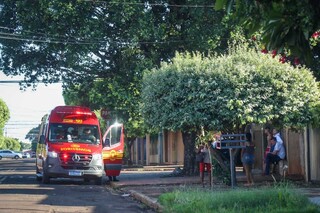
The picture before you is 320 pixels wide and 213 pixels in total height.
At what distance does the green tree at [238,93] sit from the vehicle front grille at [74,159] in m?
5.65

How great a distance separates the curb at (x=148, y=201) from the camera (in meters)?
13.0

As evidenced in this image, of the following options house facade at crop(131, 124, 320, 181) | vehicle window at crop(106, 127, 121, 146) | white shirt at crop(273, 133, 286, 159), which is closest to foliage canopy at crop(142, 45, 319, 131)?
white shirt at crop(273, 133, 286, 159)

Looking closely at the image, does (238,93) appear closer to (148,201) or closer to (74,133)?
(148,201)

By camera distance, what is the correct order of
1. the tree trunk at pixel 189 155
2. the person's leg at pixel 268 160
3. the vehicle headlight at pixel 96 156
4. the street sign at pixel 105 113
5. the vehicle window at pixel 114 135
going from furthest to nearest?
1. the street sign at pixel 105 113
2. the tree trunk at pixel 189 155
3. the vehicle window at pixel 114 135
4. the vehicle headlight at pixel 96 156
5. the person's leg at pixel 268 160

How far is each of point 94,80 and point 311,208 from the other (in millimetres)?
17286

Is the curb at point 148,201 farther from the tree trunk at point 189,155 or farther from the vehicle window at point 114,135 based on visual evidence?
the tree trunk at point 189,155

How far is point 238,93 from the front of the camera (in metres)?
15.8

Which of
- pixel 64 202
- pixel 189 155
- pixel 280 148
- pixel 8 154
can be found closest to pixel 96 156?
pixel 189 155

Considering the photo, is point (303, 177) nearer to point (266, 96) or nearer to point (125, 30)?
point (266, 96)

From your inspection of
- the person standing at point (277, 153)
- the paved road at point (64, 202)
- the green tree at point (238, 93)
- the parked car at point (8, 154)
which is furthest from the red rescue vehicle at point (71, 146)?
the parked car at point (8, 154)

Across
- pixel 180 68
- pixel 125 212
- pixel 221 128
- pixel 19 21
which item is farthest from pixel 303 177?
pixel 19 21

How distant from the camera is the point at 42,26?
23.8 m

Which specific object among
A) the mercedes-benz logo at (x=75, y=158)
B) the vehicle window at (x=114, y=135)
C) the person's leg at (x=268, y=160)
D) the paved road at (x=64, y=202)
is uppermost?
the vehicle window at (x=114, y=135)

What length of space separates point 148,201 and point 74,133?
8743mm
